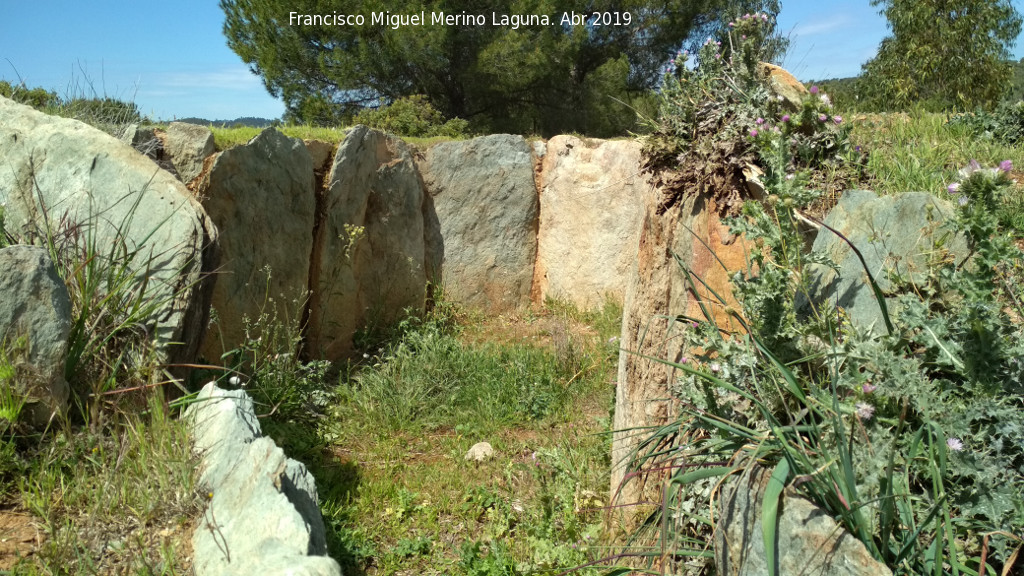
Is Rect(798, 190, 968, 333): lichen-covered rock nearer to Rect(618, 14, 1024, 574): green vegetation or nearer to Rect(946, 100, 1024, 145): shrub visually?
Rect(618, 14, 1024, 574): green vegetation

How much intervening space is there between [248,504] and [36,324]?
123 centimetres

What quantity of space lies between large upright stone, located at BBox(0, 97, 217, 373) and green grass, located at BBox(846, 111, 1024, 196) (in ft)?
9.87

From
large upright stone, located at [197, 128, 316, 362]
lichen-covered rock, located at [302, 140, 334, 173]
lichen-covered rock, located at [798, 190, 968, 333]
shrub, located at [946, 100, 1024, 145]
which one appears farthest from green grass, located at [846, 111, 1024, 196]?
lichen-covered rock, located at [302, 140, 334, 173]

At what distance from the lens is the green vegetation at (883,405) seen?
1677mm

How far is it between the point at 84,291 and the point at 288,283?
2390 mm

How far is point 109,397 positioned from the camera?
10.0ft

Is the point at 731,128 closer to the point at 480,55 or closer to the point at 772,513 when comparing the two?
the point at 772,513

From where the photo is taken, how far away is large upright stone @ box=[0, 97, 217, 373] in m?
3.43

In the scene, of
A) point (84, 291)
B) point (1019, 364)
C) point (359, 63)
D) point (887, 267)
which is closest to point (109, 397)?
point (84, 291)

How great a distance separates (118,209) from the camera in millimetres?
3705

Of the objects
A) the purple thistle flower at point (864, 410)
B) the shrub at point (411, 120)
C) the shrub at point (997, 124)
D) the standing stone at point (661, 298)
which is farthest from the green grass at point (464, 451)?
the shrub at point (411, 120)

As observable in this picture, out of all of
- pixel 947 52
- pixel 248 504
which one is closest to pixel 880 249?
pixel 248 504

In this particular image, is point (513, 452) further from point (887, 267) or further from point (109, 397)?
point (887, 267)

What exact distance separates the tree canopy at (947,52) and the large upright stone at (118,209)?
12.9 meters
